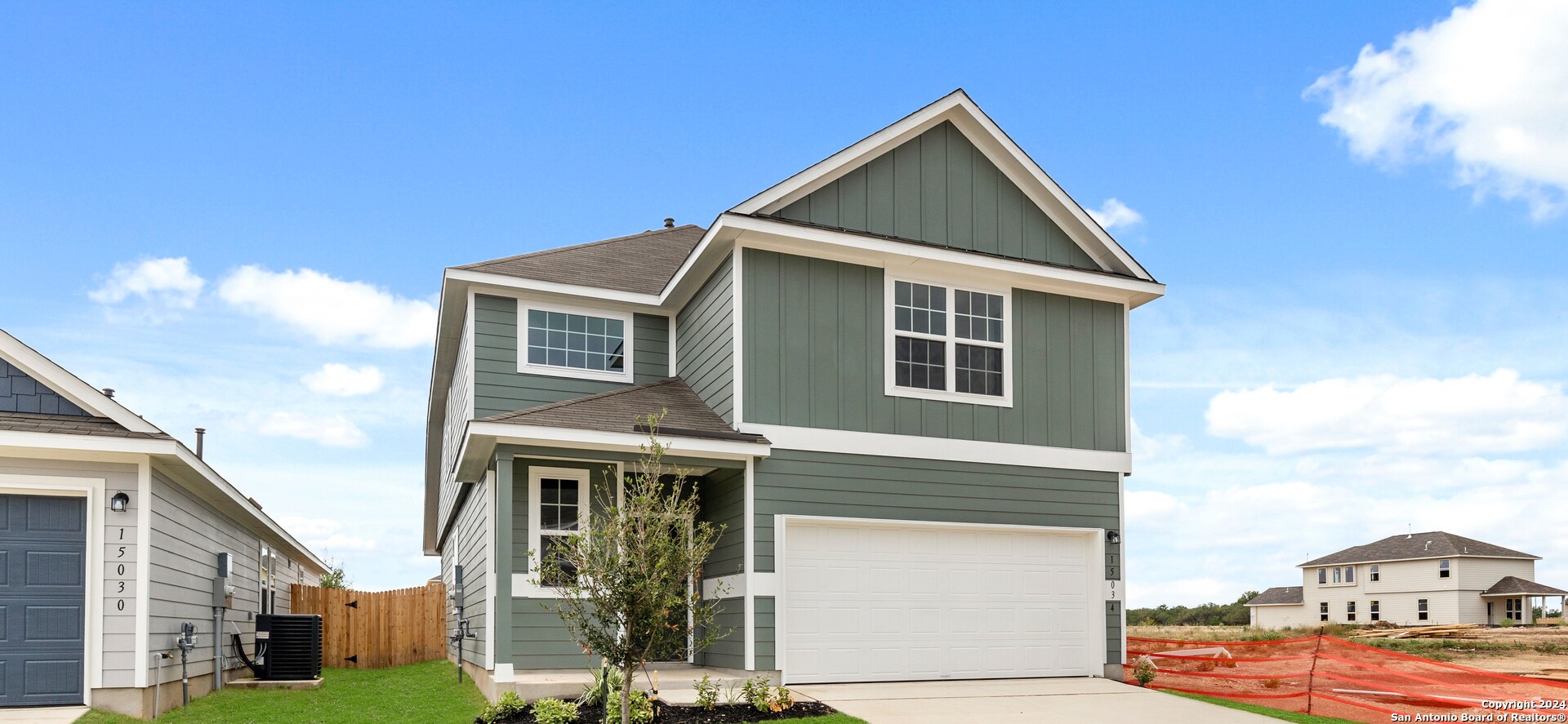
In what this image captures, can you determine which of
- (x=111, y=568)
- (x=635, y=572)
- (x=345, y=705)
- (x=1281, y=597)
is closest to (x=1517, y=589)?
(x=1281, y=597)

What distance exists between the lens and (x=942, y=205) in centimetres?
1470

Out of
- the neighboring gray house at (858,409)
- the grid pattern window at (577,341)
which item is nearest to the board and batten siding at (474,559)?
the neighboring gray house at (858,409)

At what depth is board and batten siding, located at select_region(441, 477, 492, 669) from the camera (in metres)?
14.2

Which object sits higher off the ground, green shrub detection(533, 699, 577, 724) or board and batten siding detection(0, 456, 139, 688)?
board and batten siding detection(0, 456, 139, 688)

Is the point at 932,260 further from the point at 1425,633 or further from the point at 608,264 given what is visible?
the point at 1425,633

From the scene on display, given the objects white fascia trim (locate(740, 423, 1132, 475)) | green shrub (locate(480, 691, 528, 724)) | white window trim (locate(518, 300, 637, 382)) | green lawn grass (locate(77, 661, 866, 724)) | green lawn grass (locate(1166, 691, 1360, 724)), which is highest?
white window trim (locate(518, 300, 637, 382))

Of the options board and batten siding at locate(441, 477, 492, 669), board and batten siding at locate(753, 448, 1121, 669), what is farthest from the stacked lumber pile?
board and batten siding at locate(441, 477, 492, 669)

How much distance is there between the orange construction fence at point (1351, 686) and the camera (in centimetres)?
1195

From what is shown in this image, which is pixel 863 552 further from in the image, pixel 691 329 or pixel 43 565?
pixel 43 565

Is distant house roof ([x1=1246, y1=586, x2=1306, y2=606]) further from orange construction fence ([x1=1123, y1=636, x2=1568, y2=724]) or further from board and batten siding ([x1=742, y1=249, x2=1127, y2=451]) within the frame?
board and batten siding ([x1=742, y1=249, x2=1127, y2=451])

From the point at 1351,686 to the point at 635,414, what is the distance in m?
9.59

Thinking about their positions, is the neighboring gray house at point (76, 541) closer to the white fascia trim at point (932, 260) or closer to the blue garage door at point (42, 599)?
the blue garage door at point (42, 599)

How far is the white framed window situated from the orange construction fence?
7.34 metres

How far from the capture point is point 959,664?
13852mm
